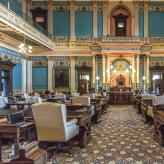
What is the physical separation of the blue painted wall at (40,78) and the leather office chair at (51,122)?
1432cm

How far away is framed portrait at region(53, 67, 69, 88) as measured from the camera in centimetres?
1891

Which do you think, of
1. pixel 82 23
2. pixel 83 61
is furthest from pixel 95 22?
pixel 83 61

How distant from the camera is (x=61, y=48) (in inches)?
739

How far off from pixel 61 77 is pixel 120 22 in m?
6.01

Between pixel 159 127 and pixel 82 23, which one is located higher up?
pixel 82 23

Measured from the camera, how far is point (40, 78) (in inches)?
749

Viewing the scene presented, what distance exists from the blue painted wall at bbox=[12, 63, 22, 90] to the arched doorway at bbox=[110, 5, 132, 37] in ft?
24.3

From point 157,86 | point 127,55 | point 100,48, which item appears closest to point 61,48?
point 100,48

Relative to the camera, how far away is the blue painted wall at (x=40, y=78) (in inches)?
747

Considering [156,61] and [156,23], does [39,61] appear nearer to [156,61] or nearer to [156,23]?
[156,61]

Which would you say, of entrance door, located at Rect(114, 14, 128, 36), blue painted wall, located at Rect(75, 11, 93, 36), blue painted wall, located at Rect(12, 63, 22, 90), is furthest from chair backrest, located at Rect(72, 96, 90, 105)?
entrance door, located at Rect(114, 14, 128, 36)

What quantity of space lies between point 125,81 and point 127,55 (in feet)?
6.04

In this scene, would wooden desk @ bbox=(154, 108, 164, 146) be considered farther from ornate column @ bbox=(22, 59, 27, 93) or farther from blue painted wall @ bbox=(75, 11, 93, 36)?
blue painted wall @ bbox=(75, 11, 93, 36)

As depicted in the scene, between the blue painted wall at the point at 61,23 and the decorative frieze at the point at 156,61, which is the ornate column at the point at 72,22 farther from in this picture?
the decorative frieze at the point at 156,61
